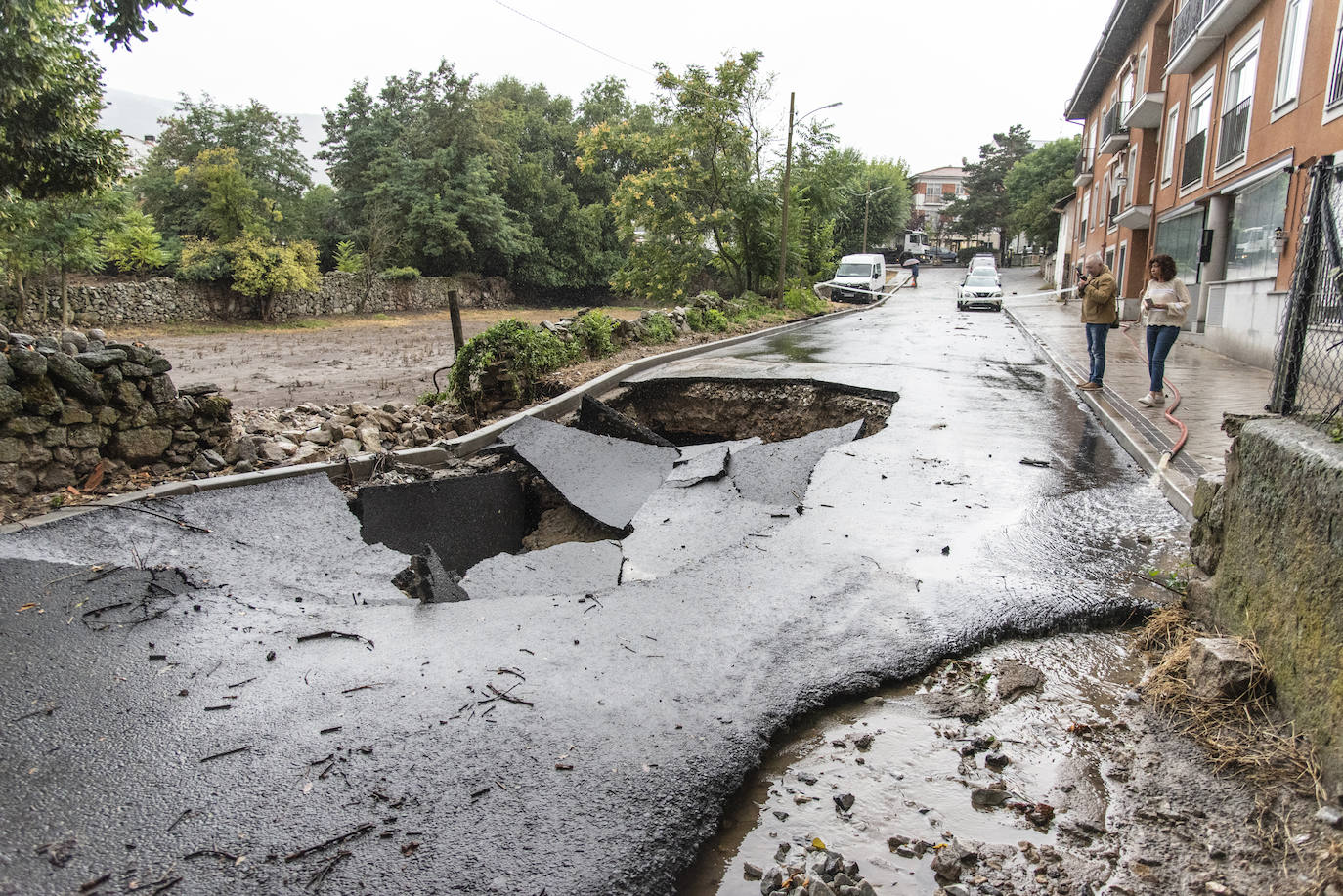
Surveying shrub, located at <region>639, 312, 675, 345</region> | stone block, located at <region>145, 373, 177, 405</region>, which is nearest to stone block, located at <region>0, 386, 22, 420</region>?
stone block, located at <region>145, 373, 177, 405</region>

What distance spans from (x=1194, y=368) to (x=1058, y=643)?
1144cm

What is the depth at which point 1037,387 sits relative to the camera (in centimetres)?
1141

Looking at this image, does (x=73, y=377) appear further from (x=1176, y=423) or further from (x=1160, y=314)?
(x=1160, y=314)

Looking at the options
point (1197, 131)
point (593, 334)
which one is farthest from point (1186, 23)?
point (593, 334)

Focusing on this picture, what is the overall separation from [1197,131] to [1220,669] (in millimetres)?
21912

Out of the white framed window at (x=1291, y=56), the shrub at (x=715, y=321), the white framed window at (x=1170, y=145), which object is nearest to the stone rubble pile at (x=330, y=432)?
the shrub at (x=715, y=321)

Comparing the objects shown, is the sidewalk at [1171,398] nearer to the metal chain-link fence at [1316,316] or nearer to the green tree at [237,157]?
the metal chain-link fence at [1316,316]

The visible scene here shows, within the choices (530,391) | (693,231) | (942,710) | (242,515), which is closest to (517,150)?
(693,231)

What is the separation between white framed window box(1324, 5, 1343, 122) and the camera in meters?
11.8

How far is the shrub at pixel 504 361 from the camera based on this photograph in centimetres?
984

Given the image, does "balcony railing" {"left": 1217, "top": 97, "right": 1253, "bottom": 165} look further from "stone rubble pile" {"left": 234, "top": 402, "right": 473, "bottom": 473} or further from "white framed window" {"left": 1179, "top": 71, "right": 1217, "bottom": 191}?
"stone rubble pile" {"left": 234, "top": 402, "right": 473, "bottom": 473}

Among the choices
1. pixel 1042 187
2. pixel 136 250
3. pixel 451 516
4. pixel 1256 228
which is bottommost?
pixel 451 516

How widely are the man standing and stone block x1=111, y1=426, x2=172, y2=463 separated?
34.7ft

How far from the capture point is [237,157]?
109 ft
